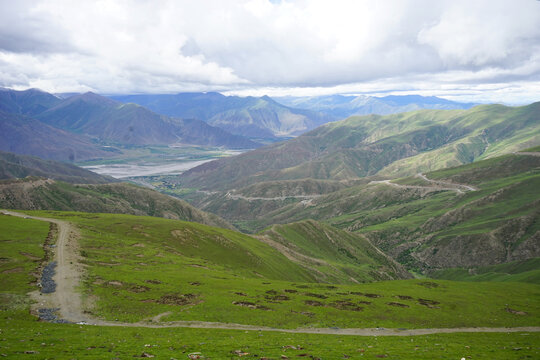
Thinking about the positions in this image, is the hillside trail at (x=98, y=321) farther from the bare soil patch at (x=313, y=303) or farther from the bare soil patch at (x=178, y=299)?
the bare soil patch at (x=313, y=303)

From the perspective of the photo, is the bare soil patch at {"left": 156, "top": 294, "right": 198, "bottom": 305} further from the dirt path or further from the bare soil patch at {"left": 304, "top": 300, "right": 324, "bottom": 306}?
the bare soil patch at {"left": 304, "top": 300, "right": 324, "bottom": 306}

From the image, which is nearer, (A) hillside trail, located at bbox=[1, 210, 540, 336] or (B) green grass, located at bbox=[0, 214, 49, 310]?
(A) hillside trail, located at bbox=[1, 210, 540, 336]

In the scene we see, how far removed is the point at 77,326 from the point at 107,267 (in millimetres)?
26741

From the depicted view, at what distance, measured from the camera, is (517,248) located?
170 metres

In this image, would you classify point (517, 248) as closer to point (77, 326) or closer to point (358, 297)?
point (358, 297)

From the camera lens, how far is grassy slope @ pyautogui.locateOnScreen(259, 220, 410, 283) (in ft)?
429

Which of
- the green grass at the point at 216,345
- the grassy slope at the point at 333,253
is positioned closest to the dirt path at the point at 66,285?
the green grass at the point at 216,345

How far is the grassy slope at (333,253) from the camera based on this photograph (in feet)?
429

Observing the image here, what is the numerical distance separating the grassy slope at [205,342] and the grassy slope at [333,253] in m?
74.7

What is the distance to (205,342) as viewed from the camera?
3669 centimetres

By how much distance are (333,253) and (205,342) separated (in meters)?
131

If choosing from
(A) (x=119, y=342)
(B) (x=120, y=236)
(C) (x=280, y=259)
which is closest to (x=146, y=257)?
(B) (x=120, y=236)

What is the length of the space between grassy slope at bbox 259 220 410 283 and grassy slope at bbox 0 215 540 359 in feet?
245

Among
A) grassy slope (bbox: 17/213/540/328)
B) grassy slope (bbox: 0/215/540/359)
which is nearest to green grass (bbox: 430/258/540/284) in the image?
grassy slope (bbox: 17/213/540/328)
